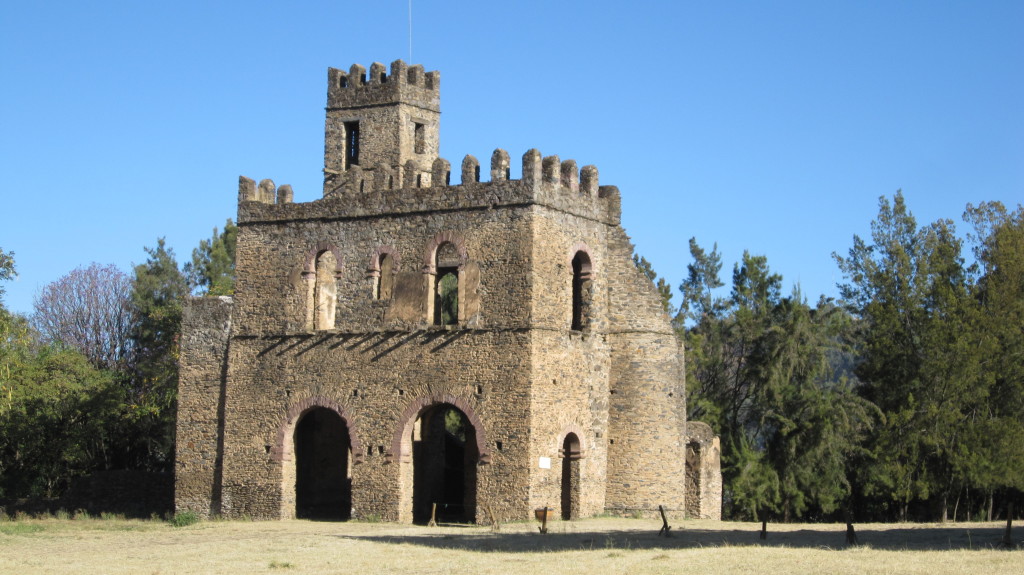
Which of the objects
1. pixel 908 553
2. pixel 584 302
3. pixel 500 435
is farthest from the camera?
pixel 584 302

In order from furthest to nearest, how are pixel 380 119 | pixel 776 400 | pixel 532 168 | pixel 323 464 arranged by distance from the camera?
pixel 776 400
pixel 380 119
pixel 323 464
pixel 532 168

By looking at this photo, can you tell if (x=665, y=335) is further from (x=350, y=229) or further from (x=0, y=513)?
(x=0, y=513)

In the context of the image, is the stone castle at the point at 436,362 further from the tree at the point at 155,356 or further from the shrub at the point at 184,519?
the tree at the point at 155,356

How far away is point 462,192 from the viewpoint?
3038cm

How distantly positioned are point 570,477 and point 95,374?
66.9 feet

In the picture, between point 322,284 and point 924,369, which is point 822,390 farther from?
point 322,284

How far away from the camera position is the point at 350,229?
31.5 meters

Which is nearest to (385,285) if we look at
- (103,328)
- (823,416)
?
(823,416)

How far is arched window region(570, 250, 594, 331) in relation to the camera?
102 ft

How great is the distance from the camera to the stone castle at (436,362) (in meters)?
29.5

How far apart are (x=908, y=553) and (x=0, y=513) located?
2476 cm

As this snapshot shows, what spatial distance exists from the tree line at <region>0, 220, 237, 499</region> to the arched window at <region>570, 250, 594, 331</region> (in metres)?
15.9

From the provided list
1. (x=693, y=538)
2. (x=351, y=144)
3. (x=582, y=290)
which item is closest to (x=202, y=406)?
(x=351, y=144)

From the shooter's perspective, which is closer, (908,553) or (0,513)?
(908,553)
